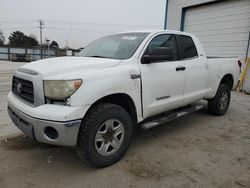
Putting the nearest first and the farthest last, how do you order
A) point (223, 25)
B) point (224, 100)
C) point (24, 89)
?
point (24, 89)
point (224, 100)
point (223, 25)

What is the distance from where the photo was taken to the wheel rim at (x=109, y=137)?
276 cm

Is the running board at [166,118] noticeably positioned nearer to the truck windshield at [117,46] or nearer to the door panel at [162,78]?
the door panel at [162,78]

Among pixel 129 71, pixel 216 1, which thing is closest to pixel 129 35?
pixel 129 71

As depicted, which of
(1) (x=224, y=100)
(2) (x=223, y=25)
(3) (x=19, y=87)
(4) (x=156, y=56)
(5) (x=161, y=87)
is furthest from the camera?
(2) (x=223, y=25)

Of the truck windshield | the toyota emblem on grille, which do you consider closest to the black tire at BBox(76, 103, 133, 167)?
the truck windshield

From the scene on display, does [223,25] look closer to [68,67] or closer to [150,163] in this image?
[150,163]

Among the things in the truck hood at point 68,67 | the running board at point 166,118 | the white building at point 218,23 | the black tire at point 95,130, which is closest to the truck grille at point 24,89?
the truck hood at point 68,67

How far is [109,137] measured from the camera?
2.85m

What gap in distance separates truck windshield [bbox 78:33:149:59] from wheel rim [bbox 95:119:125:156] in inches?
39.5

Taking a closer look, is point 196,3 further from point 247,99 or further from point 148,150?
point 148,150

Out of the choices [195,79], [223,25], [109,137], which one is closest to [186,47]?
[195,79]

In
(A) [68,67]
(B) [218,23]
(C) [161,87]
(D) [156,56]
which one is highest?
(B) [218,23]

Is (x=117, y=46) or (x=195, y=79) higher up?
(x=117, y=46)

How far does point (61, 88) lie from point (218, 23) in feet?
32.1
